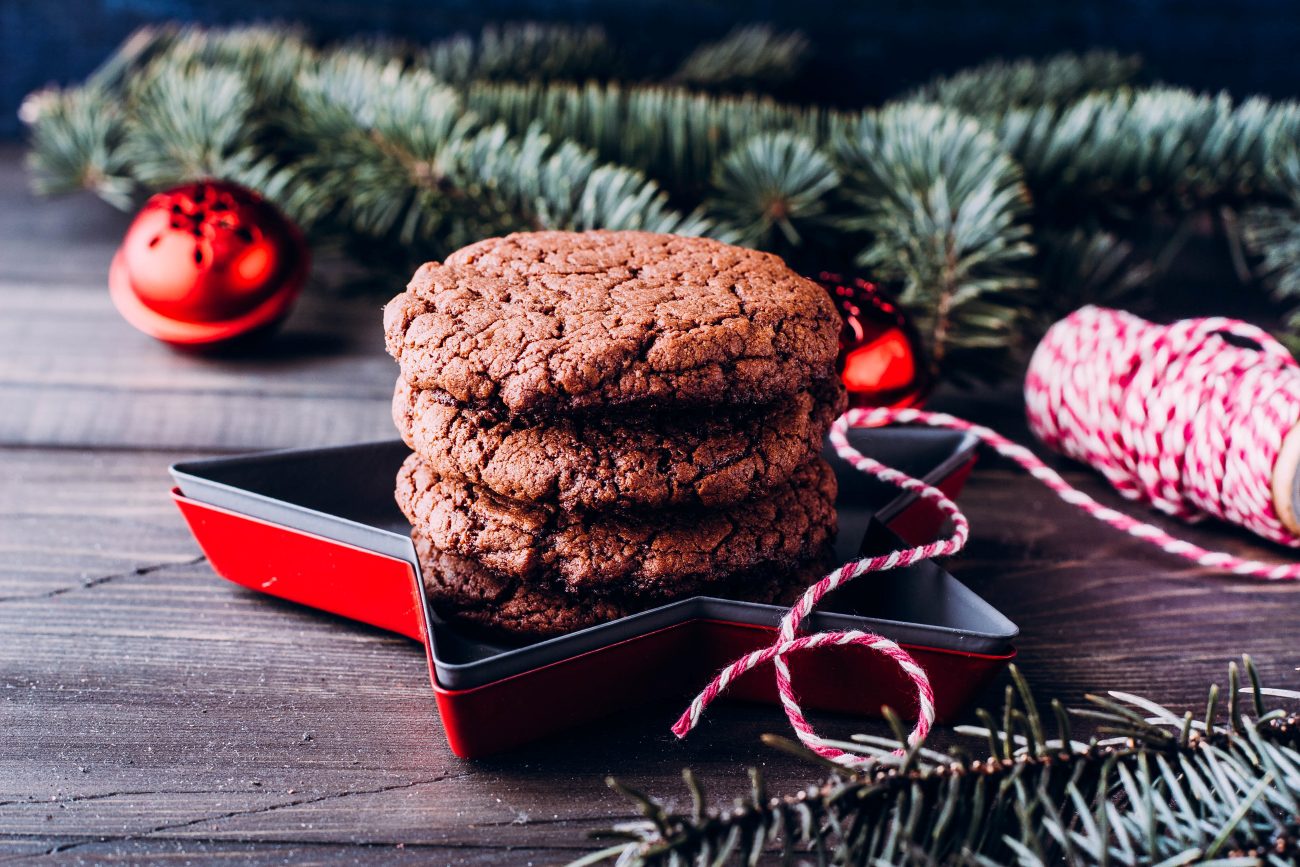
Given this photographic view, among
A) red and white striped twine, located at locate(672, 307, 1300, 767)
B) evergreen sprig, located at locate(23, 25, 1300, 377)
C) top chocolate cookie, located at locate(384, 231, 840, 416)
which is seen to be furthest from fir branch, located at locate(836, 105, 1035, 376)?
top chocolate cookie, located at locate(384, 231, 840, 416)

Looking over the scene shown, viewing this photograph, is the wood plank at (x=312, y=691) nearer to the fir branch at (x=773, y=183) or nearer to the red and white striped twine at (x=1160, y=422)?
the red and white striped twine at (x=1160, y=422)

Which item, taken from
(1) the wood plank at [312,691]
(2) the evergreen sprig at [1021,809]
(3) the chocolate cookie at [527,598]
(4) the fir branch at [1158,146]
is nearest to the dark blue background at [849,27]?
(4) the fir branch at [1158,146]

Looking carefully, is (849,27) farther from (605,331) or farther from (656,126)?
(605,331)

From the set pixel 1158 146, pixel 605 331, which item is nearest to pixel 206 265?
pixel 605 331

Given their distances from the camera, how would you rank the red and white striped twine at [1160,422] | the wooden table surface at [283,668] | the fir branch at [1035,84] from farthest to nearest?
the fir branch at [1035,84] → the red and white striped twine at [1160,422] → the wooden table surface at [283,668]

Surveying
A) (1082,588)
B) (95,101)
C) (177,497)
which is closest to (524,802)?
(177,497)

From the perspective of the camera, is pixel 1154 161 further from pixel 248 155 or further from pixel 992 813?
pixel 248 155

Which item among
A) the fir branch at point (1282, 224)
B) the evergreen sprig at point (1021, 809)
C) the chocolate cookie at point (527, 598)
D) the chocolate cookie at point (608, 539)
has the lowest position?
the chocolate cookie at point (527, 598)
